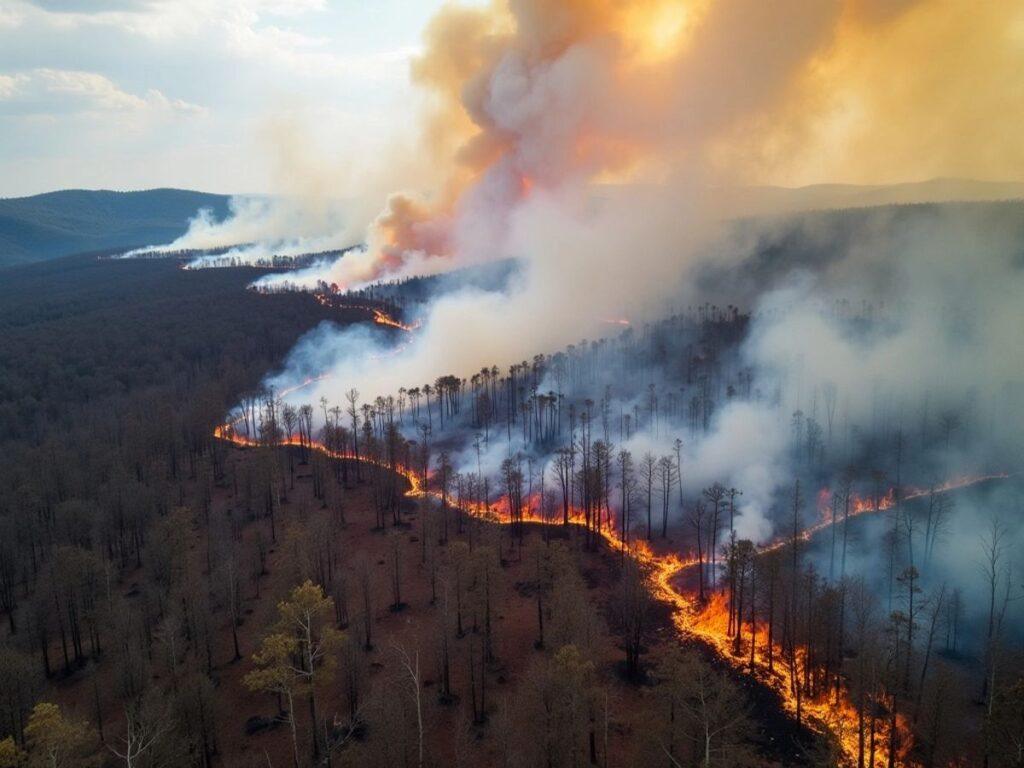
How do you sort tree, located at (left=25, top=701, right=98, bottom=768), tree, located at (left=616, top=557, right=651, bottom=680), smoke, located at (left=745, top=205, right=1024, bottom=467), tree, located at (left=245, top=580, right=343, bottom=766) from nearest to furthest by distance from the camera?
tree, located at (left=25, top=701, right=98, bottom=768), tree, located at (left=245, top=580, right=343, bottom=766), tree, located at (left=616, top=557, right=651, bottom=680), smoke, located at (left=745, top=205, right=1024, bottom=467)

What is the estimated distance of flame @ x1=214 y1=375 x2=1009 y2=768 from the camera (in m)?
46.5

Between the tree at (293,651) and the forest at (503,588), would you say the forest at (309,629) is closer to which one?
the tree at (293,651)

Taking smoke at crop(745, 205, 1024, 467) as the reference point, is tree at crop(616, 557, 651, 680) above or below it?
below

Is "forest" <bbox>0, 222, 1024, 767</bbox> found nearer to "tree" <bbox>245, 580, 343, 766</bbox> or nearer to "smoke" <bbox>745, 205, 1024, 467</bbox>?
"tree" <bbox>245, 580, 343, 766</bbox>

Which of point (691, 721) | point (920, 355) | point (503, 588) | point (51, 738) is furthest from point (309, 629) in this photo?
point (920, 355)

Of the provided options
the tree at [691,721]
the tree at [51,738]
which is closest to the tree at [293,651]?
the tree at [51,738]

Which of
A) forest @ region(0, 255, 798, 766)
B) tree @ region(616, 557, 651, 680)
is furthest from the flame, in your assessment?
tree @ region(616, 557, 651, 680)

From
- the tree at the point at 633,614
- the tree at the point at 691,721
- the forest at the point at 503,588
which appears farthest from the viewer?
the tree at the point at 633,614

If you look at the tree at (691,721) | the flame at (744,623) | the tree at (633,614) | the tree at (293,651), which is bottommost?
the flame at (744,623)

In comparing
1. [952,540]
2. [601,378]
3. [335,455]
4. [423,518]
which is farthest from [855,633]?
[601,378]

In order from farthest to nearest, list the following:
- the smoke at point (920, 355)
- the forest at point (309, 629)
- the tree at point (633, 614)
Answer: the smoke at point (920, 355)
the tree at point (633, 614)
the forest at point (309, 629)

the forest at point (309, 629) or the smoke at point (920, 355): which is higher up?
the smoke at point (920, 355)

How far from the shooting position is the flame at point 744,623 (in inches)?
1831

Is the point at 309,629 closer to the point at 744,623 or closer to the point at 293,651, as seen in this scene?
the point at 293,651
